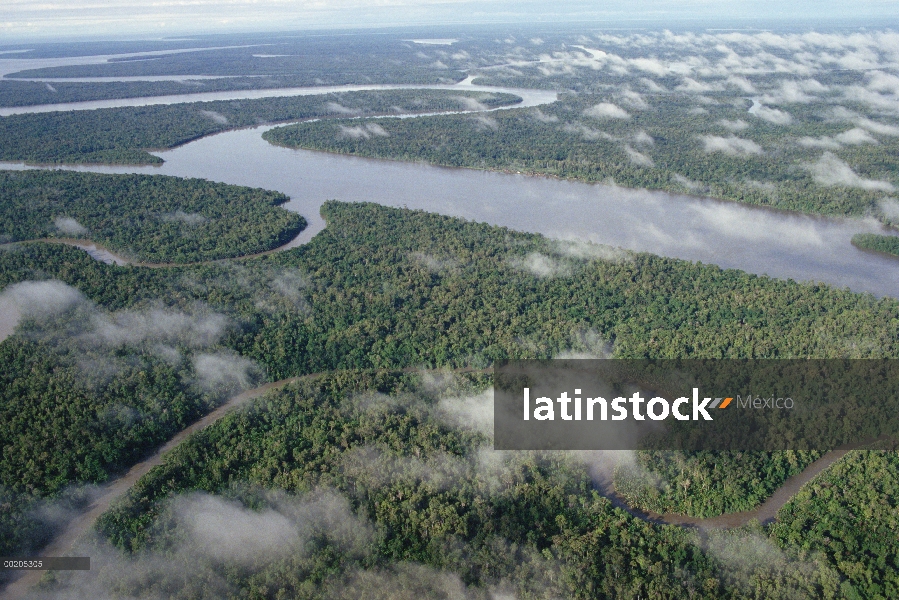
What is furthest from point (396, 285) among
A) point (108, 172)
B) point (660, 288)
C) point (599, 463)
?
point (108, 172)

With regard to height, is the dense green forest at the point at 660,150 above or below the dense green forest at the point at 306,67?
below

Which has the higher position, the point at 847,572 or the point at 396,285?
the point at 396,285

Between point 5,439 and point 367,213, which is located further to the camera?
point 367,213

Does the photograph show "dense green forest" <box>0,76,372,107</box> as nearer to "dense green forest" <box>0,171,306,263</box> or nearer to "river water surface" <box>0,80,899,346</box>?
"river water surface" <box>0,80,899,346</box>

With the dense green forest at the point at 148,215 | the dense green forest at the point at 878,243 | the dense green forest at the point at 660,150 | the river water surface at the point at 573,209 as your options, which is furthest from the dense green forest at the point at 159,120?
the dense green forest at the point at 878,243

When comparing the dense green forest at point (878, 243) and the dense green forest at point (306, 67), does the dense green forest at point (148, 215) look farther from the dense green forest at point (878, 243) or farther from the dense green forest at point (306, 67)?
the dense green forest at point (306, 67)

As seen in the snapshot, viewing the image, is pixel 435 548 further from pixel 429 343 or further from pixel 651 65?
pixel 651 65

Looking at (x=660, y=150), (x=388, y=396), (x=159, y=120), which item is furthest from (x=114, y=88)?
(x=388, y=396)
